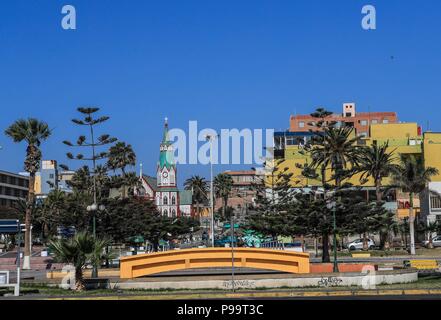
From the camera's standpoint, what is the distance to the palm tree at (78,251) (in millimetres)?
23781

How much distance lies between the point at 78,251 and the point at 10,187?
387ft

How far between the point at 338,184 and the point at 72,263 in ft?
100

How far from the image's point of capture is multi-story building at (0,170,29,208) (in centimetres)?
13200

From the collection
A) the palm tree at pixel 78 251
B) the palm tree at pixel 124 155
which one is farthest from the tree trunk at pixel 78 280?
the palm tree at pixel 124 155

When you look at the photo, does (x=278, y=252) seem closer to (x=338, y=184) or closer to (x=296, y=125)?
(x=338, y=184)

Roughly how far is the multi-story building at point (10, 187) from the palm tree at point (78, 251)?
111m

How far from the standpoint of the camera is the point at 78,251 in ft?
78.2

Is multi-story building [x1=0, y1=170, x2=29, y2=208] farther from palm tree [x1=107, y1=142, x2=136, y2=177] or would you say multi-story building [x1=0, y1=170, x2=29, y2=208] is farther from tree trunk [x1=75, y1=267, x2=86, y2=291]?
tree trunk [x1=75, y1=267, x2=86, y2=291]

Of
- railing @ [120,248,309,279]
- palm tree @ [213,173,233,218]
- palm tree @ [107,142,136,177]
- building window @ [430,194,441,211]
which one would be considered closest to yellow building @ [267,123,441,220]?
building window @ [430,194,441,211]

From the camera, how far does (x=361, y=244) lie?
7081 centimetres

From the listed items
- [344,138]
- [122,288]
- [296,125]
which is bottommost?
[122,288]

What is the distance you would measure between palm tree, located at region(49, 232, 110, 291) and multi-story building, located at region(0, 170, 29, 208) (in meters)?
111

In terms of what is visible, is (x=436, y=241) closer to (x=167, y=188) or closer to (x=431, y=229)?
(x=431, y=229)
